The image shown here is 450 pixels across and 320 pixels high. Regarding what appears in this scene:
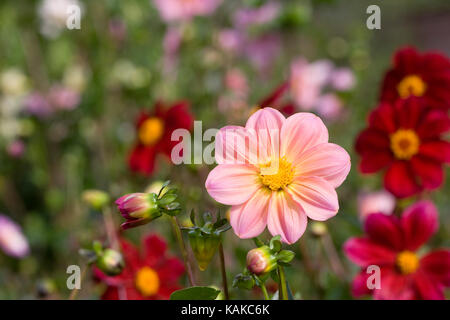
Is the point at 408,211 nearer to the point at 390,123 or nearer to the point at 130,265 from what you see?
the point at 390,123

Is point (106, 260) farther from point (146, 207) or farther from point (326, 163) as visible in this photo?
point (326, 163)

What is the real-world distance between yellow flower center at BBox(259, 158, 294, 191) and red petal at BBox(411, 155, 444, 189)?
0.21 meters

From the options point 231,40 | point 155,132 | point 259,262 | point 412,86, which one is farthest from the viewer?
point 231,40

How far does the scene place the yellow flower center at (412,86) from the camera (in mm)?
580

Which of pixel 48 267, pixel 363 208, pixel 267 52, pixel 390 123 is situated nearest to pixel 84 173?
pixel 48 267

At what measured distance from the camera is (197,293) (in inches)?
14.4

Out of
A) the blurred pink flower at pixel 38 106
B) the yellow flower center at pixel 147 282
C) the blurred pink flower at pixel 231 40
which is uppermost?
the blurred pink flower at pixel 231 40

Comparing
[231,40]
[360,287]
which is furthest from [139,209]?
[231,40]

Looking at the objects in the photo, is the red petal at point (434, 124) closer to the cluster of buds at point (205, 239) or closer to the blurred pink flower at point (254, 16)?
the cluster of buds at point (205, 239)

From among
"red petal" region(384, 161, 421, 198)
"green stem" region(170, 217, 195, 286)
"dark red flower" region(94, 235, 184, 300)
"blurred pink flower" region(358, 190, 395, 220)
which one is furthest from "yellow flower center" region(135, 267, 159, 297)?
"blurred pink flower" region(358, 190, 395, 220)

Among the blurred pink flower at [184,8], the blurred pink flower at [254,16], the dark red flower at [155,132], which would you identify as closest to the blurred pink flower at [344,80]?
the blurred pink flower at [254,16]

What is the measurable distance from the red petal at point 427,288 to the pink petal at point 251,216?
204 millimetres

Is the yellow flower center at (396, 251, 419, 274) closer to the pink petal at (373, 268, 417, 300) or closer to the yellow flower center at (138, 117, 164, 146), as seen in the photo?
the pink petal at (373, 268, 417, 300)

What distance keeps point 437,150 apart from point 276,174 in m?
0.24
